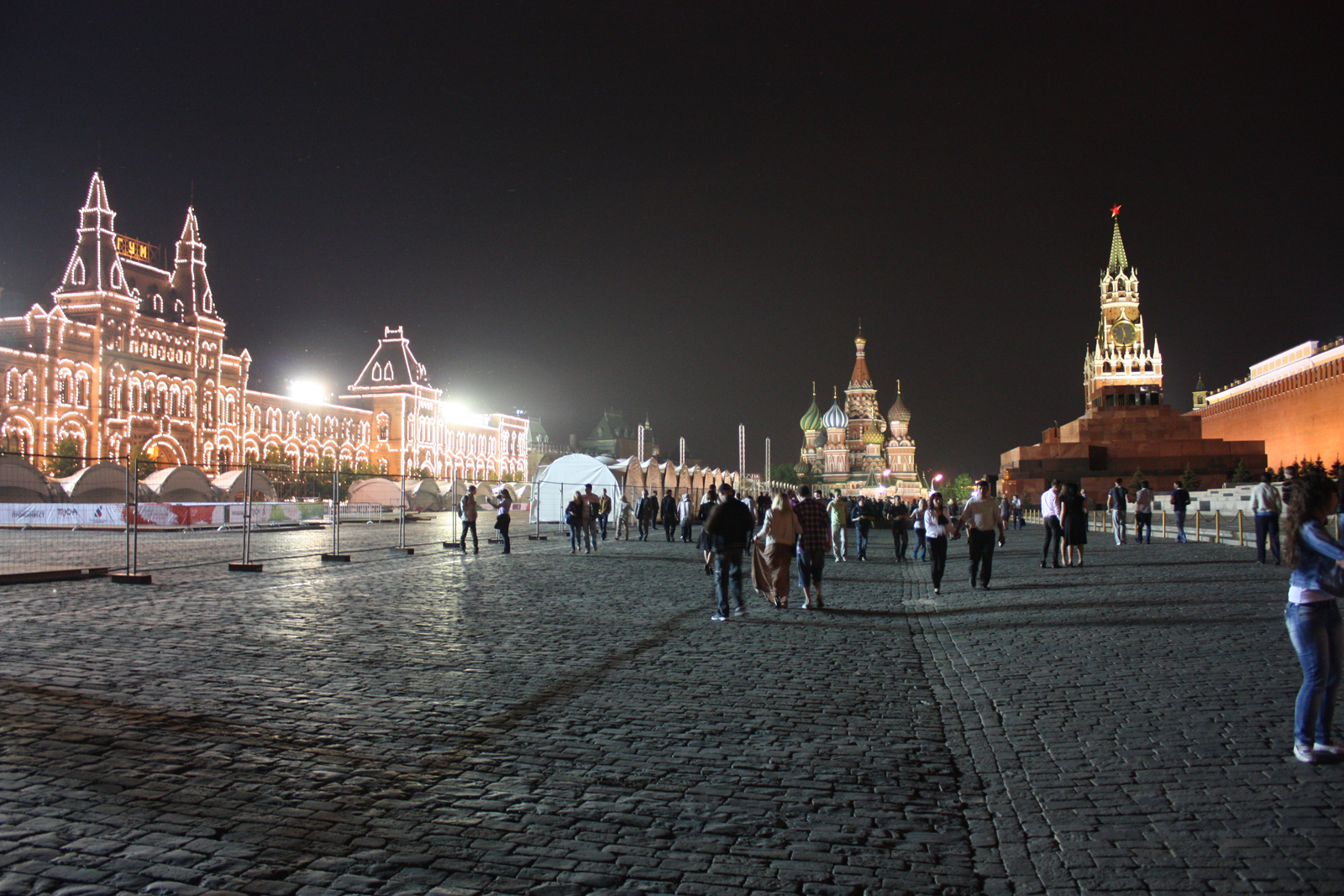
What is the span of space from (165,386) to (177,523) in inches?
2095

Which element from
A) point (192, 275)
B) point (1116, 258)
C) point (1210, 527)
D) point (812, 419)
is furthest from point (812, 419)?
point (1210, 527)

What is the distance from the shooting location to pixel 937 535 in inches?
525

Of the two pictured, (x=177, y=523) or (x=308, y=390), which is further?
(x=308, y=390)

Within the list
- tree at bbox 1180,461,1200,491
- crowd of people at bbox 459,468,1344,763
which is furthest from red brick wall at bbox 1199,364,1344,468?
crowd of people at bbox 459,468,1344,763

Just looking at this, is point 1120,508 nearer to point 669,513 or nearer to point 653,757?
point 669,513

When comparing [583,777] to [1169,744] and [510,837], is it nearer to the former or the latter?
[510,837]

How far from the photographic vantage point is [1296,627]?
16.3 feet

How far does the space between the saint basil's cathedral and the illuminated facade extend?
6360 centimetres

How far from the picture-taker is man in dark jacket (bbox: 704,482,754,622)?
1030cm

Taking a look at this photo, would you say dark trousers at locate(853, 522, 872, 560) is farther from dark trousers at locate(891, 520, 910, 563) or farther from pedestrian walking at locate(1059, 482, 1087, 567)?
pedestrian walking at locate(1059, 482, 1087, 567)

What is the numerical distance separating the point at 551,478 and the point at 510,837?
1289 inches

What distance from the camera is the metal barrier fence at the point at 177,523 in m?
16.5

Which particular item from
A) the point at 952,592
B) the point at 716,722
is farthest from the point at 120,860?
the point at 952,592

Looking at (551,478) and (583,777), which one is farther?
(551,478)
